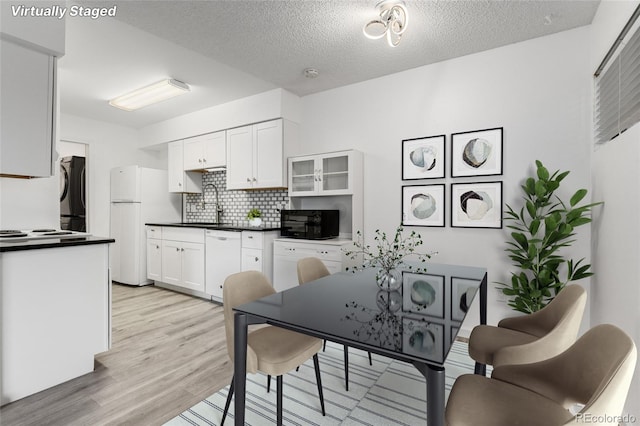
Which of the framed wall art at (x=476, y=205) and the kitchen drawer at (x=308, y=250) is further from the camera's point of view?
the kitchen drawer at (x=308, y=250)

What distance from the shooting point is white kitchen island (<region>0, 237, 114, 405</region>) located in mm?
1965

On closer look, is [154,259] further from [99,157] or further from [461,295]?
[461,295]

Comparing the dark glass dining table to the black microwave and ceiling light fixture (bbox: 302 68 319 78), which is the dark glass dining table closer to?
the black microwave

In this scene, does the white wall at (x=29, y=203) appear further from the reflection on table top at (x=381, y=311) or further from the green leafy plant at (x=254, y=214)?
the reflection on table top at (x=381, y=311)

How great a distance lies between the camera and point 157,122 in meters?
5.32

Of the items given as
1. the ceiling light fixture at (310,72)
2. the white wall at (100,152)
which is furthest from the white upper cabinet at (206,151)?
the ceiling light fixture at (310,72)

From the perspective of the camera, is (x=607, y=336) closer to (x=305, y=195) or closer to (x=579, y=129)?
(x=579, y=129)

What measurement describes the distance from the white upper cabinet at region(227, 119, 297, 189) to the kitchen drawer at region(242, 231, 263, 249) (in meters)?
0.65

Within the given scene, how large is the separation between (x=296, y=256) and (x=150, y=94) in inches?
104

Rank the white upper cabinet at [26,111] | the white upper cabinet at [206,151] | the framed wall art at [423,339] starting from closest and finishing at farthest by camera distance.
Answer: the framed wall art at [423,339]
the white upper cabinet at [26,111]
the white upper cabinet at [206,151]

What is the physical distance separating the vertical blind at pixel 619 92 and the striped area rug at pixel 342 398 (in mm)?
1927

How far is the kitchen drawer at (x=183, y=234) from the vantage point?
169 inches

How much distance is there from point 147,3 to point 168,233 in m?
3.17

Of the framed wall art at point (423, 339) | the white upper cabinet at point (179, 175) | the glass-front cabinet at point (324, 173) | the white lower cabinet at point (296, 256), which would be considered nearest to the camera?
the framed wall art at point (423, 339)
